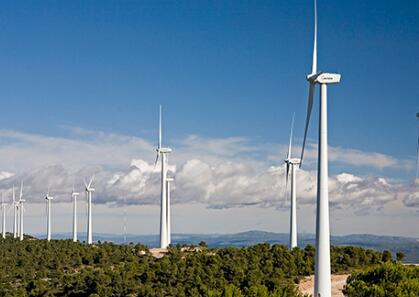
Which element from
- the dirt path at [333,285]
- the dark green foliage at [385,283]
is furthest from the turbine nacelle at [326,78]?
the dirt path at [333,285]

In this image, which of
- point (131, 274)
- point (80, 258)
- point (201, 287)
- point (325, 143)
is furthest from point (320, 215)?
point (80, 258)

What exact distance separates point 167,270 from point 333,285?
1146 inches

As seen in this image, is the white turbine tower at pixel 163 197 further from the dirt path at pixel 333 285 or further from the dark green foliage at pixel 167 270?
the dirt path at pixel 333 285

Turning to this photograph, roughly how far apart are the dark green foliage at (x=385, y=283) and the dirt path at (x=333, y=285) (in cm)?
763

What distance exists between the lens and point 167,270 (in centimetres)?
11106

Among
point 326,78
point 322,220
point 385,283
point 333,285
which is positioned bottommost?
point 333,285

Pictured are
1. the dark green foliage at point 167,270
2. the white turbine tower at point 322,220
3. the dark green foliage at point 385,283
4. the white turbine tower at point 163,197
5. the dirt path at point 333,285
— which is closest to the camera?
the white turbine tower at point 322,220

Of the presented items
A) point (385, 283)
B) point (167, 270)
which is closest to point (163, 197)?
point (167, 270)

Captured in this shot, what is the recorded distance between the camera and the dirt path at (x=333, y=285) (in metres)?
88.1

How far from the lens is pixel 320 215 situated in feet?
197

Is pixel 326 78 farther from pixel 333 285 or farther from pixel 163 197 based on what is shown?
pixel 163 197

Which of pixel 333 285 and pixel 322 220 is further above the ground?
pixel 322 220

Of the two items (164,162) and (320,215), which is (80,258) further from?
(320,215)

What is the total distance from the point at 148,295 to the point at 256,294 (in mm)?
30809
